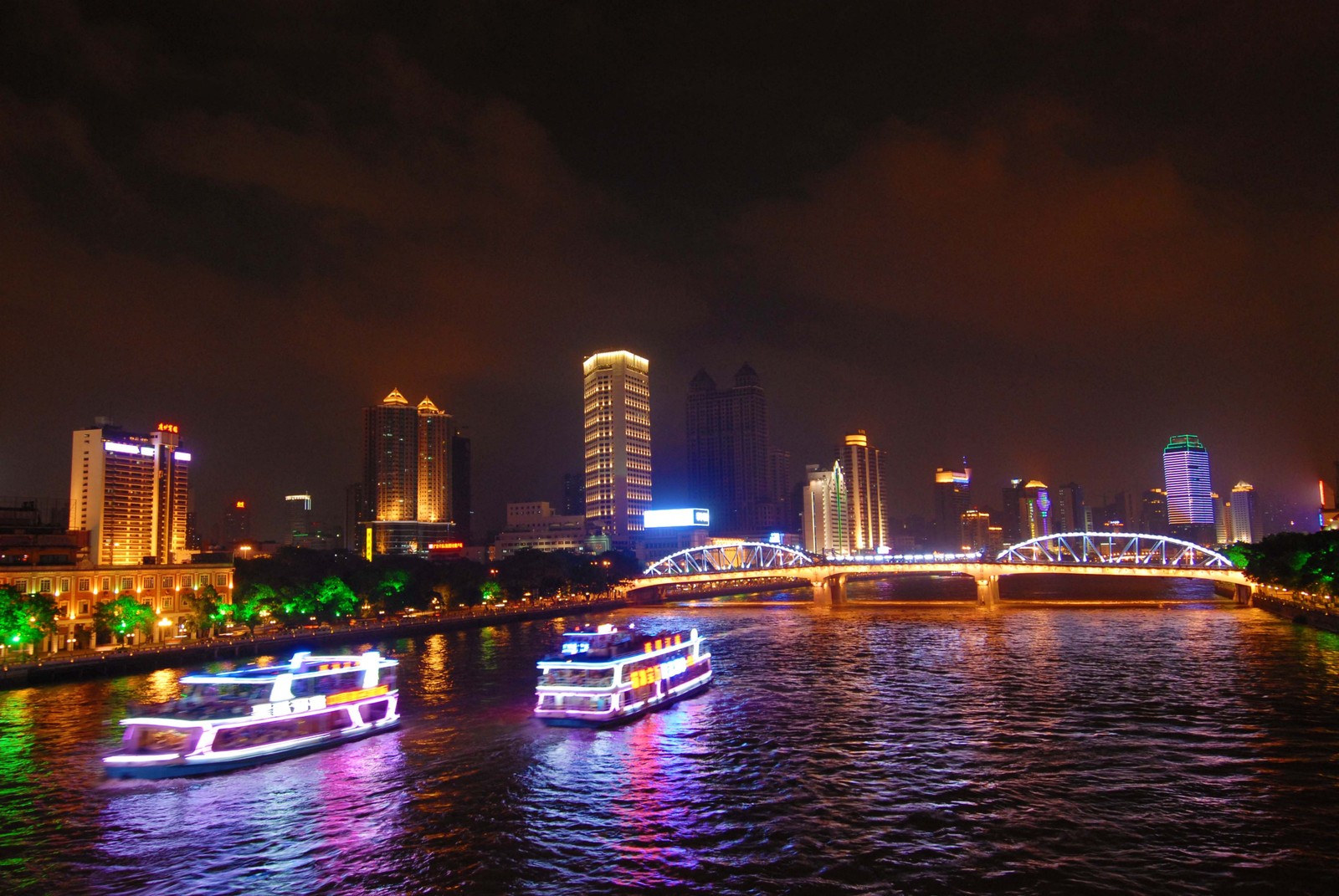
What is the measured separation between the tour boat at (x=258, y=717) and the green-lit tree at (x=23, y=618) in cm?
3181

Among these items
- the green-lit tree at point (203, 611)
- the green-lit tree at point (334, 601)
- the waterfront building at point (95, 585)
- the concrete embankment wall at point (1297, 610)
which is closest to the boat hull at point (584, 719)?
the waterfront building at point (95, 585)

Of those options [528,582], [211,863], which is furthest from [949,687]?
[528,582]

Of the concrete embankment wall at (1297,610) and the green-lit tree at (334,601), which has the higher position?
the green-lit tree at (334,601)

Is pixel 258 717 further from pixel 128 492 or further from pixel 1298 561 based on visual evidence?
pixel 128 492

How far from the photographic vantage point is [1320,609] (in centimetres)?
8344

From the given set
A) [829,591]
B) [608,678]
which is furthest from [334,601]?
[829,591]

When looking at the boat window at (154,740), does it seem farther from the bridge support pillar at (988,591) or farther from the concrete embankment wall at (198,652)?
the bridge support pillar at (988,591)

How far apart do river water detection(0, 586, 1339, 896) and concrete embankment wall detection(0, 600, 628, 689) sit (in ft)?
9.00

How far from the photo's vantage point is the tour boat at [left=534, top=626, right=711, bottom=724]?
1649 inches

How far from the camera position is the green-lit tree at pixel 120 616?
6981 centimetres

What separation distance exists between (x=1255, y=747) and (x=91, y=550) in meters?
115

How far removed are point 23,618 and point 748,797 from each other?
5407 centimetres

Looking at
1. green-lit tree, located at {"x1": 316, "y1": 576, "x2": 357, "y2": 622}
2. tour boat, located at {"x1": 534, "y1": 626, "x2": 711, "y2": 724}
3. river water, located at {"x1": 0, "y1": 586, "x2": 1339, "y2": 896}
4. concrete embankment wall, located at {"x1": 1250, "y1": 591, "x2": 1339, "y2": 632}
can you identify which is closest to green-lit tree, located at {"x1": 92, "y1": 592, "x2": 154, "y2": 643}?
river water, located at {"x1": 0, "y1": 586, "x2": 1339, "y2": 896}

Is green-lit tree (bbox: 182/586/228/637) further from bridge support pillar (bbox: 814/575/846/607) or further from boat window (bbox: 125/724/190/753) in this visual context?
bridge support pillar (bbox: 814/575/846/607)
